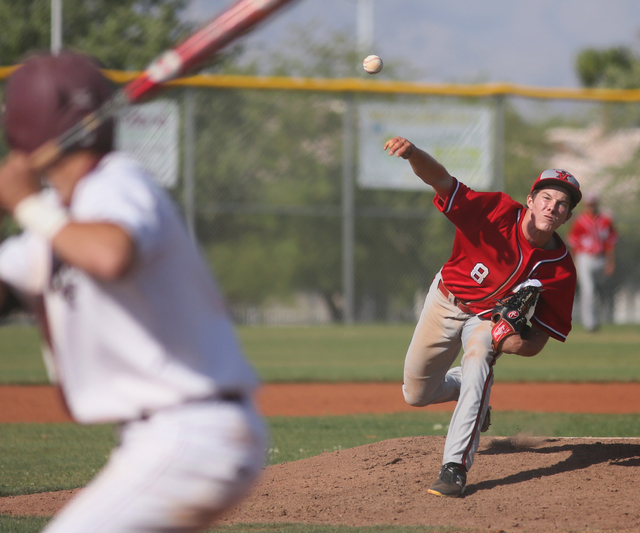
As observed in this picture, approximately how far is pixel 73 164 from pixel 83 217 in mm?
211

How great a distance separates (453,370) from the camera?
18.3 ft

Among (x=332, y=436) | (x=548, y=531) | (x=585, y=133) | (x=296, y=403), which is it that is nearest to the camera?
(x=548, y=531)

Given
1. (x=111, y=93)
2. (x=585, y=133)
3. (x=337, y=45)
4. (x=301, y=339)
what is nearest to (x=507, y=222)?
(x=111, y=93)

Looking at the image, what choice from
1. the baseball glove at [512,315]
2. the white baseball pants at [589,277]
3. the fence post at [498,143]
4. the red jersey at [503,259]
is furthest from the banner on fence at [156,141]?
the baseball glove at [512,315]

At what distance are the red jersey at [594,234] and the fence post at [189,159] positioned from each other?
6.92 metres

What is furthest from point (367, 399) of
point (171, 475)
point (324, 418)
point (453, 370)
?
point (171, 475)

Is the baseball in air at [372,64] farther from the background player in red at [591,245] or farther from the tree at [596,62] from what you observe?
the tree at [596,62]

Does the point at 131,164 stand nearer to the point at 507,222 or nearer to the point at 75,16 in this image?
the point at 507,222

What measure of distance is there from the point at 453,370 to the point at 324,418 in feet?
7.24

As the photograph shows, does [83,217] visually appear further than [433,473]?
No

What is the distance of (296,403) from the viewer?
27.6ft

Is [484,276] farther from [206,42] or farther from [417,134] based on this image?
[417,134]

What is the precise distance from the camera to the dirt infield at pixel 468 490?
161 inches

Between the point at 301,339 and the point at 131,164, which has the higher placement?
the point at 131,164
